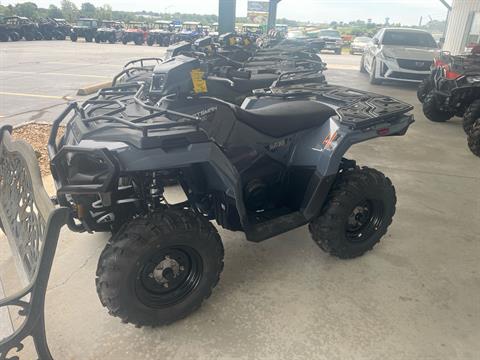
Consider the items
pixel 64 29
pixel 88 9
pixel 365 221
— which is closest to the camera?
pixel 365 221

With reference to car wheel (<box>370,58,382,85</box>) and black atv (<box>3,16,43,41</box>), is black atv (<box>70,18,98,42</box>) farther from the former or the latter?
car wheel (<box>370,58,382,85</box>)

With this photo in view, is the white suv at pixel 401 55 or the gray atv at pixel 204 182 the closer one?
the gray atv at pixel 204 182

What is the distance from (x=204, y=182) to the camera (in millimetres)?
2398

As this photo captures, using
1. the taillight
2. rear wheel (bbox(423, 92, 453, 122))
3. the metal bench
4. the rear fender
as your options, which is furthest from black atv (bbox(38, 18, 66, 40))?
the rear fender

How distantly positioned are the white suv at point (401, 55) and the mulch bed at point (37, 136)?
8.04 m

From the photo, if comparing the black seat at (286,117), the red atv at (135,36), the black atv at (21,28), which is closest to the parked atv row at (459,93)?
the black seat at (286,117)

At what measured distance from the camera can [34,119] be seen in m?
6.37

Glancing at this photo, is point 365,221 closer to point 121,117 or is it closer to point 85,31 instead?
point 121,117

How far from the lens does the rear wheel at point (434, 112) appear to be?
6949 millimetres

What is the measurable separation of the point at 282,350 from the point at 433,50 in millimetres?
10785

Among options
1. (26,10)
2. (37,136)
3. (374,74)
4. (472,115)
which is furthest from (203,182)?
(26,10)

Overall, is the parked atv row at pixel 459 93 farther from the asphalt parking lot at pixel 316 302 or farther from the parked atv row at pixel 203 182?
the parked atv row at pixel 203 182

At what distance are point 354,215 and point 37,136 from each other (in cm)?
440

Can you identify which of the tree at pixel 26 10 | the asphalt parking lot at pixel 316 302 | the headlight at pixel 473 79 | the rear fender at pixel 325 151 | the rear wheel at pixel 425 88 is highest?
the tree at pixel 26 10
